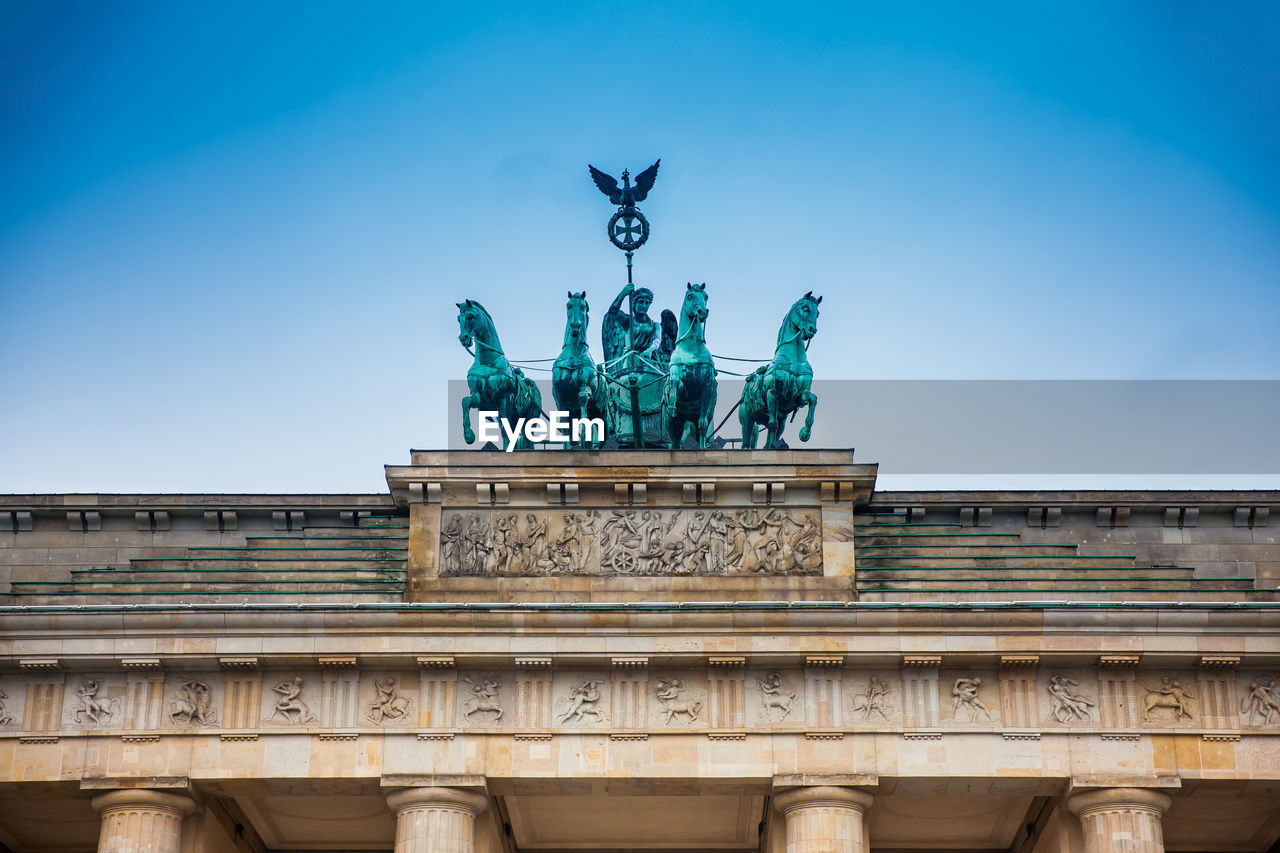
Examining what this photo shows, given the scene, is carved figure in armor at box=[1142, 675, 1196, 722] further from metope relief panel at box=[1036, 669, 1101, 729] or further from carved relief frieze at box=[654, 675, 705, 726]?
carved relief frieze at box=[654, 675, 705, 726]

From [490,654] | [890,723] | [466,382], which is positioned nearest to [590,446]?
[466,382]

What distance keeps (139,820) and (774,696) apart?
999 cm

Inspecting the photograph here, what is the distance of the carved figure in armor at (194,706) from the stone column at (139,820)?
3.92ft

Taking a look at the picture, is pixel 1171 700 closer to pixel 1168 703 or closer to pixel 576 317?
pixel 1168 703

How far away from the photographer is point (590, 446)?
36125 millimetres

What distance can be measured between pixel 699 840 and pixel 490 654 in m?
7.33

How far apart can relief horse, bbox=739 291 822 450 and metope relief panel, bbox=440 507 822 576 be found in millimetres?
2162

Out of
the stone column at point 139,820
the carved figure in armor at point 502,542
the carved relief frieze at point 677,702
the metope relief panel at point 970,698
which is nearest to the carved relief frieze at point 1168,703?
the metope relief panel at point 970,698

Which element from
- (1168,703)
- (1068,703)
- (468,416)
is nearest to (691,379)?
(468,416)

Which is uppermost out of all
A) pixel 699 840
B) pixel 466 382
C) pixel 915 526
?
pixel 466 382

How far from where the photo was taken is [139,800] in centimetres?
3177

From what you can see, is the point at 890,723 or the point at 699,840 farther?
the point at 699,840

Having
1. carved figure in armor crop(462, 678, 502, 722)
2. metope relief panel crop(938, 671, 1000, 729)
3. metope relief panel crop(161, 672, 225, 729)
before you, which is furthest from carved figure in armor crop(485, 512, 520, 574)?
metope relief panel crop(938, 671, 1000, 729)

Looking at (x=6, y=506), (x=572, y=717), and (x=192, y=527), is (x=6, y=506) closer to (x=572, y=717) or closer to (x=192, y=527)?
(x=192, y=527)
